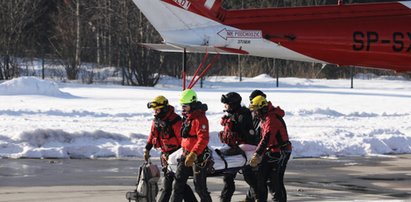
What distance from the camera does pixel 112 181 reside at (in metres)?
13.4

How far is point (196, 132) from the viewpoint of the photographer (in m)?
9.78

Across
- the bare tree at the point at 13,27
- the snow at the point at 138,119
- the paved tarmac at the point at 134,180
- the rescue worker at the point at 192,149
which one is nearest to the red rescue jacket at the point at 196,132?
the rescue worker at the point at 192,149

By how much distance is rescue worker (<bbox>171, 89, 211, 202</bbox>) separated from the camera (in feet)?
32.0

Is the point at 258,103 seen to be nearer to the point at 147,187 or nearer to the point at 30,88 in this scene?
the point at 147,187

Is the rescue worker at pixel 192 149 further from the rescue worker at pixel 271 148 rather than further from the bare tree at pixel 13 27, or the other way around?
the bare tree at pixel 13 27

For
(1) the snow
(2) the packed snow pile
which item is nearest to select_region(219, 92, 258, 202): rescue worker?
(1) the snow

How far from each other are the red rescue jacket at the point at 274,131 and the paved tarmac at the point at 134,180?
4.79 feet

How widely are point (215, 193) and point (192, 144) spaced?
2642 mm

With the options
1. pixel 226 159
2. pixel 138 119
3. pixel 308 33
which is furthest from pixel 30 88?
pixel 226 159

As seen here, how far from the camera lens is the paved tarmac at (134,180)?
12.1 metres

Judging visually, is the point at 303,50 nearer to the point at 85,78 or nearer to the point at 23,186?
the point at 23,186

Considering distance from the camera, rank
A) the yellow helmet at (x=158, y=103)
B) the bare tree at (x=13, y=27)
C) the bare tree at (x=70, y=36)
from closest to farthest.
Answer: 1. the yellow helmet at (x=158, y=103)
2. the bare tree at (x=13, y=27)
3. the bare tree at (x=70, y=36)

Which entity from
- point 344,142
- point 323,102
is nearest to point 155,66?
point 323,102

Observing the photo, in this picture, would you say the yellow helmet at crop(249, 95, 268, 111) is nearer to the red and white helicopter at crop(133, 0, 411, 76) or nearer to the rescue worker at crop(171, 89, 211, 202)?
the rescue worker at crop(171, 89, 211, 202)
